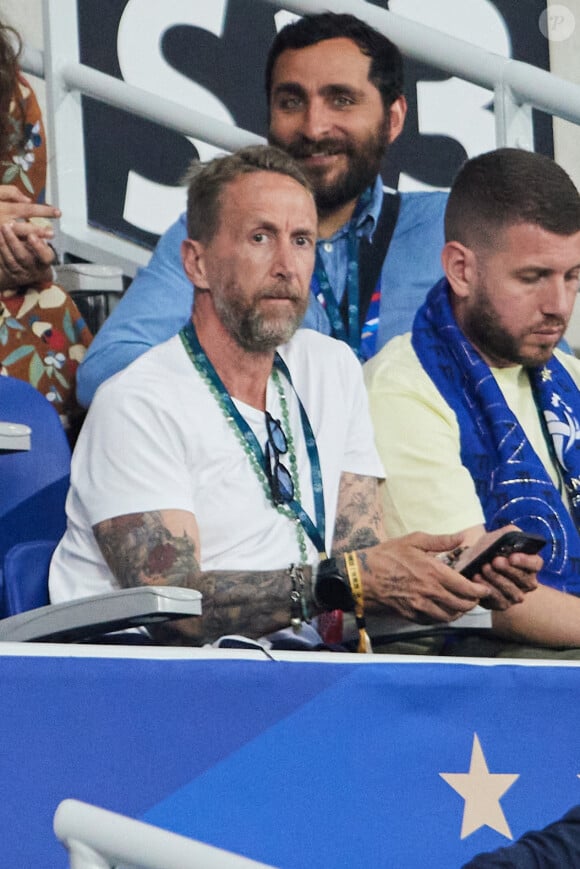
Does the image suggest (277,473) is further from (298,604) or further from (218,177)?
(218,177)

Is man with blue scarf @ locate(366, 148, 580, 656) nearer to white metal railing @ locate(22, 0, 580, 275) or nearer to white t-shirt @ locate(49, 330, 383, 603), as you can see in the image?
white t-shirt @ locate(49, 330, 383, 603)

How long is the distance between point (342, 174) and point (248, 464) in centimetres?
88

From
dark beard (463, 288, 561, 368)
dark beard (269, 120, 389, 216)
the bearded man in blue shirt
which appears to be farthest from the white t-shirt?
dark beard (269, 120, 389, 216)

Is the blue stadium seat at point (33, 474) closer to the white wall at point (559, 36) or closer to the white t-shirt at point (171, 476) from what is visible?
the white t-shirt at point (171, 476)

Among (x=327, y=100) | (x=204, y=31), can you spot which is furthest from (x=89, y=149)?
(x=327, y=100)

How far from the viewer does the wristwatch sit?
7.70ft

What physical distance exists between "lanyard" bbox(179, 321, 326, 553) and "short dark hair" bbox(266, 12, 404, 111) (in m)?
0.86

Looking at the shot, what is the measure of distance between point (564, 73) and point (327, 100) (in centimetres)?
190

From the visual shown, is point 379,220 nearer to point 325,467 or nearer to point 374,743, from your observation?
point 325,467

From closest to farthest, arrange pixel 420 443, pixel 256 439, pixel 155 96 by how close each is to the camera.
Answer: pixel 256 439, pixel 420 443, pixel 155 96

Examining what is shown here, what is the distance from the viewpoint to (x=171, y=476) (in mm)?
2443

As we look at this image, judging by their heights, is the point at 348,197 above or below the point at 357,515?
above

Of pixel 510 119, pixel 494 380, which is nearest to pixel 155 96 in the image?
pixel 510 119

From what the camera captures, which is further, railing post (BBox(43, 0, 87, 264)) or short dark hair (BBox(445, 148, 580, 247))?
railing post (BBox(43, 0, 87, 264))
